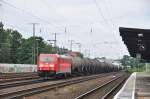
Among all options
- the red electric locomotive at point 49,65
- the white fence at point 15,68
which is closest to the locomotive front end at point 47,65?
the red electric locomotive at point 49,65

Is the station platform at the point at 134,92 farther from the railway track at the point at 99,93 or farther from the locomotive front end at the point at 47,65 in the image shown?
the locomotive front end at the point at 47,65

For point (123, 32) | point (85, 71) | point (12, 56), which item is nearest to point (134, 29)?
point (123, 32)

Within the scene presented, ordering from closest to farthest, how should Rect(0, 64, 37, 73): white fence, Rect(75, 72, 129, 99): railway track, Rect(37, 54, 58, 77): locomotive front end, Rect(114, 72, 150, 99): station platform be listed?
Rect(75, 72, 129, 99): railway track
Rect(114, 72, 150, 99): station platform
Rect(37, 54, 58, 77): locomotive front end
Rect(0, 64, 37, 73): white fence

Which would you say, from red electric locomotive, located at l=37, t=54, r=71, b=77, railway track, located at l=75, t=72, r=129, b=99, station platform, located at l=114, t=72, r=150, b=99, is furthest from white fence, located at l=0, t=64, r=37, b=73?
railway track, located at l=75, t=72, r=129, b=99

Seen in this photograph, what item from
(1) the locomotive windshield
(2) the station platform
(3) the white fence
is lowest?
(2) the station platform

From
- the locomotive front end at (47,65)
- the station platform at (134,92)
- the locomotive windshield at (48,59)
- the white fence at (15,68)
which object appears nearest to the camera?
the station platform at (134,92)

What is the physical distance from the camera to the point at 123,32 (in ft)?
143

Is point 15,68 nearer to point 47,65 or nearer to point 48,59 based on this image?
point 48,59

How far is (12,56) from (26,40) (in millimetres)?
25537

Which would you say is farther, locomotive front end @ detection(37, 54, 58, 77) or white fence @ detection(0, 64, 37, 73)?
white fence @ detection(0, 64, 37, 73)

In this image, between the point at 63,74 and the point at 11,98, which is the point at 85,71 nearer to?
the point at 63,74

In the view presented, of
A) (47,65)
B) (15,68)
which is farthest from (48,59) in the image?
(15,68)

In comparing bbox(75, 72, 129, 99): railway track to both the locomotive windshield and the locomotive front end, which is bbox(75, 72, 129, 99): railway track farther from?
the locomotive windshield

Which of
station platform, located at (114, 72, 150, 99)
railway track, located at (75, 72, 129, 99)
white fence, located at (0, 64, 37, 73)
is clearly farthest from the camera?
white fence, located at (0, 64, 37, 73)
